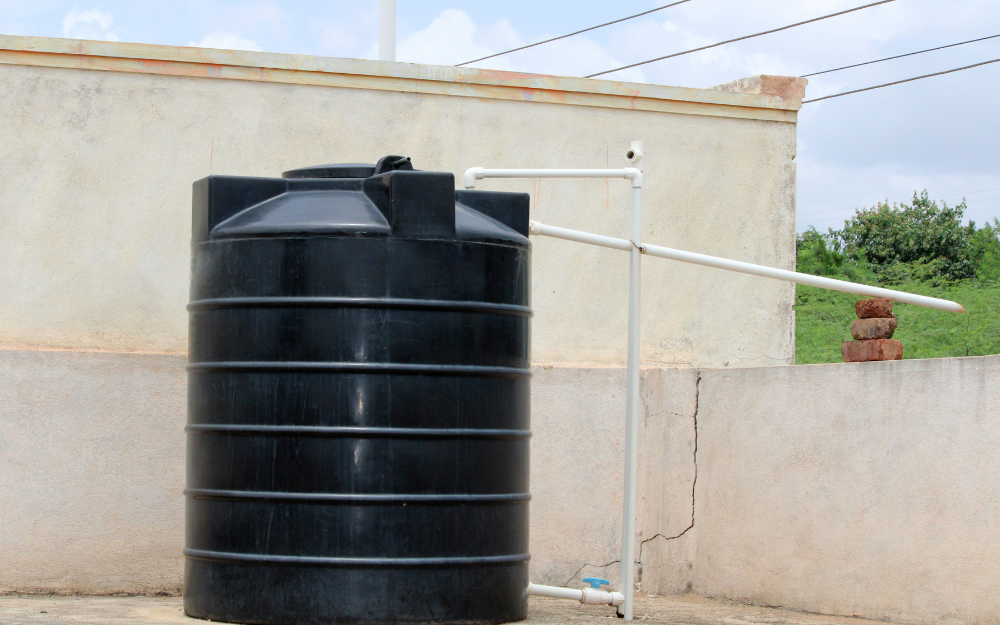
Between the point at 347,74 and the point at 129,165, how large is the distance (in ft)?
3.87

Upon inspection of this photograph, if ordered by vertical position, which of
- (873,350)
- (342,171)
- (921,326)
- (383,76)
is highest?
(383,76)

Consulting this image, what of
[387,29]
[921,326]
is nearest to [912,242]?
[921,326]

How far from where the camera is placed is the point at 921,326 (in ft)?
56.2

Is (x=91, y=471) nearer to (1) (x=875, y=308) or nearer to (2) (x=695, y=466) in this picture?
(2) (x=695, y=466)

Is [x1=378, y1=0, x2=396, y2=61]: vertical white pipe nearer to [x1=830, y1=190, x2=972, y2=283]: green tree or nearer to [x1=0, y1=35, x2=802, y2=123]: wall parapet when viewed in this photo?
[x1=0, y1=35, x2=802, y2=123]: wall parapet

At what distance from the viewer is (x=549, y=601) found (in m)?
5.21

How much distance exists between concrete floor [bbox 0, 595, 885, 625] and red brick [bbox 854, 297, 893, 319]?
133cm

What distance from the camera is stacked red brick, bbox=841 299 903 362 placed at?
474cm

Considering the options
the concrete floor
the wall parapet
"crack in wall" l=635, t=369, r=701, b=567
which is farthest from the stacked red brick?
the wall parapet

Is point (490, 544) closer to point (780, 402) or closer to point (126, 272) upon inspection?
point (780, 402)

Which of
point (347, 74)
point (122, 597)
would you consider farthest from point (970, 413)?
point (122, 597)

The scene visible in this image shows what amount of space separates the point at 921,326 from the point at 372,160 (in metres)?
13.6

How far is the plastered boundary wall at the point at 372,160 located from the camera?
5316 mm

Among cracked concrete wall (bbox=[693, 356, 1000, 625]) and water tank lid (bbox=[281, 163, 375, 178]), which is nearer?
water tank lid (bbox=[281, 163, 375, 178])
